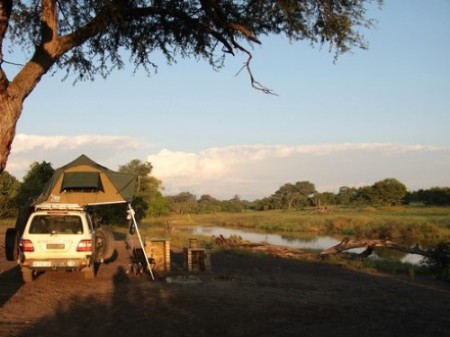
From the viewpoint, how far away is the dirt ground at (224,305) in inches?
292

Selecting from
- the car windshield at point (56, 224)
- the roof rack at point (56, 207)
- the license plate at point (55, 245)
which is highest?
the roof rack at point (56, 207)

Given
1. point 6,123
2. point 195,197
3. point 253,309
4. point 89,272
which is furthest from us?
point 195,197

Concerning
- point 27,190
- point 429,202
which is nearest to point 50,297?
point 27,190

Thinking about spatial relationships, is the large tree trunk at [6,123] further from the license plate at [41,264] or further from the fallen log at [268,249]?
the fallen log at [268,249]

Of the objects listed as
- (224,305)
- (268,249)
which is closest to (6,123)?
(224,305)

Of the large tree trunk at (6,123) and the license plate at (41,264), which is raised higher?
the large tree trunk at (6,123)

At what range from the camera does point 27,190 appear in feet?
110

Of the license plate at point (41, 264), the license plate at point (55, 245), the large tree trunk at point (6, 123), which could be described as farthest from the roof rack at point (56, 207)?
the large tree trunk at point (6, 123)

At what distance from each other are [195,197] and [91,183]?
12021 centimetres

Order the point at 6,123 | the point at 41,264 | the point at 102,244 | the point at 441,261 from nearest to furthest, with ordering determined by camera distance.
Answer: the point at 6,123 → the point at 41,264 → the point at 102,244 → the point at 441,261

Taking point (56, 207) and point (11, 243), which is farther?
point (11, 243)

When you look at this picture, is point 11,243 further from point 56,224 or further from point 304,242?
point 304,242

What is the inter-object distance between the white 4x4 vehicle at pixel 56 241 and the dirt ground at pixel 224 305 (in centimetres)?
42

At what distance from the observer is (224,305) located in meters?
9.09
